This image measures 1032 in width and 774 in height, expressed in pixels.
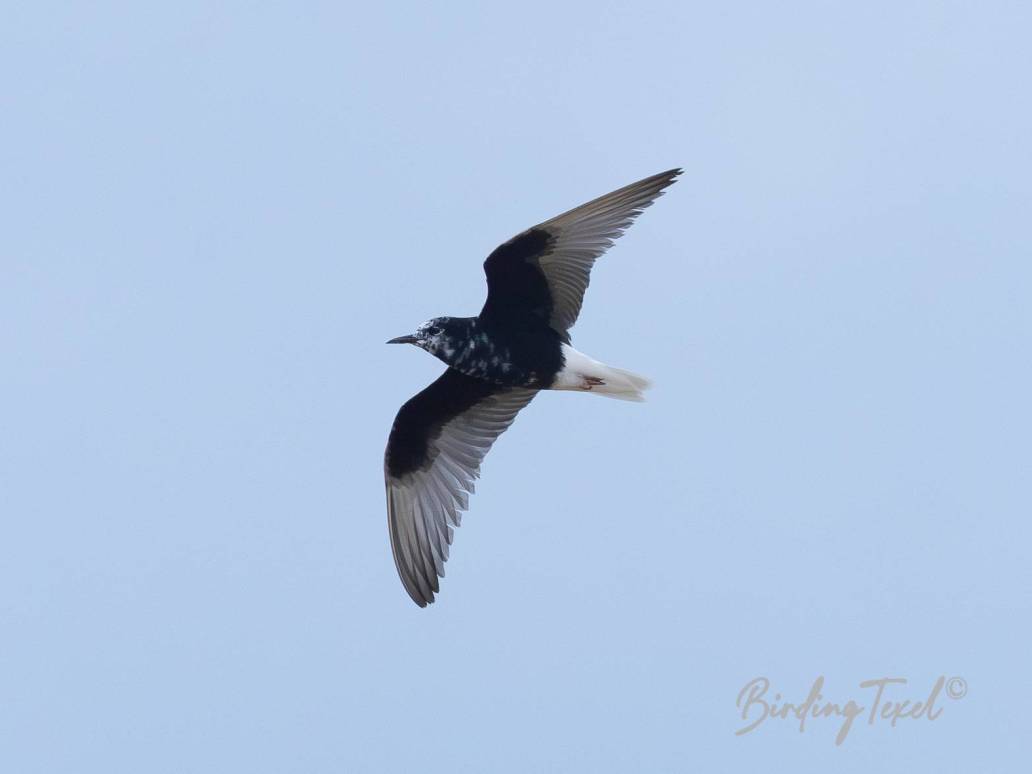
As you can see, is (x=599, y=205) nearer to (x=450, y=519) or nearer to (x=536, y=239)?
(x=536, y=239)

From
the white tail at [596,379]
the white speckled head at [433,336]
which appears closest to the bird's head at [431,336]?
the white speckled head at [433,336]

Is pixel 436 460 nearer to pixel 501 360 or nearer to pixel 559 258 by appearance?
pixel 501 360

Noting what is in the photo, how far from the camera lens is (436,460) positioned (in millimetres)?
14836

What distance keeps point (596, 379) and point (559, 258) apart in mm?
1174

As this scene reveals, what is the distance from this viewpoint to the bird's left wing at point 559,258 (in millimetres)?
13461

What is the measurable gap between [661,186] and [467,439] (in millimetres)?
3122

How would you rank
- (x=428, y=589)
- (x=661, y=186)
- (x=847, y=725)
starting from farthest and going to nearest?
(x=428, y=589) → (x=661, y=186) → (x=847, y=725)

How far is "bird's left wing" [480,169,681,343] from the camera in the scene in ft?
44.2

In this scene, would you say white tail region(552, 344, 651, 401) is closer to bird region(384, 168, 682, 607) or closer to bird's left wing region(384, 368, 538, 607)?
bird region(384, 168, 682, 607)

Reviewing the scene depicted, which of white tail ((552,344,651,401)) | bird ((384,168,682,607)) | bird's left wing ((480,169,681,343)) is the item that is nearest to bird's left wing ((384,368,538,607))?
bird ((384,168,682,607))

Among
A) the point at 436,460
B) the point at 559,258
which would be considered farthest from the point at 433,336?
the point at 436,460

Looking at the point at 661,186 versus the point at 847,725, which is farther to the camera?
the point at 661,186

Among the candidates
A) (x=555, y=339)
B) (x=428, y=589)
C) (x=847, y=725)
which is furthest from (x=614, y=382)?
(x=847, y=725)

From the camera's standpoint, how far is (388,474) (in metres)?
A: 15.0
